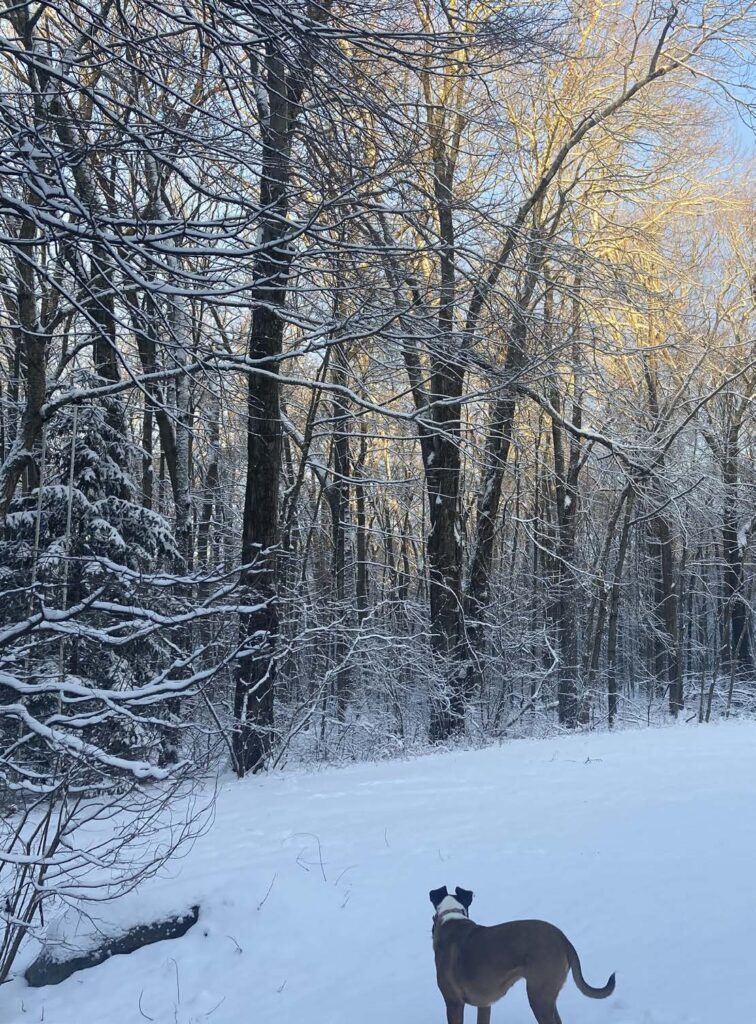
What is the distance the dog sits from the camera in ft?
9.99

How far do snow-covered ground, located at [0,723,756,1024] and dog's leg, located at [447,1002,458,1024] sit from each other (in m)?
0.44

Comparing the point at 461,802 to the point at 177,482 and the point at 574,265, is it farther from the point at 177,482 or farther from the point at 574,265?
the point at 177,482

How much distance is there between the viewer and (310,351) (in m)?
5.49

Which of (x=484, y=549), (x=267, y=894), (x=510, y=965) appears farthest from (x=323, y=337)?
(x=484, y=549)

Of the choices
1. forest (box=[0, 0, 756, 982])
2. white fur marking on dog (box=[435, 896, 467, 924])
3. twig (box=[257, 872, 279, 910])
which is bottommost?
twig (box=[257, 872, 279, 910])

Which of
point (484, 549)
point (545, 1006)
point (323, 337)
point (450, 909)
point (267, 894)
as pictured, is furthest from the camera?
point (484, 549)

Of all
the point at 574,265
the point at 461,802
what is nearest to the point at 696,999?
the point at 461,802

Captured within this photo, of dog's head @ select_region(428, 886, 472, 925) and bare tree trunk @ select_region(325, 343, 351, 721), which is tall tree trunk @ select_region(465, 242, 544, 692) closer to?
bare tree trunk @ select_region(325, 343, 351, 721)

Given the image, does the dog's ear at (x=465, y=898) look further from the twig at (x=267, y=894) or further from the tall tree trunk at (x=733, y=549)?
the tall tree trunk at (x=733, y=549)

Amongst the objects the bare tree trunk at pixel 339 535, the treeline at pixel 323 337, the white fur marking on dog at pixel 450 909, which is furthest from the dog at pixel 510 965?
the bare tree trunk at pixel 339 535

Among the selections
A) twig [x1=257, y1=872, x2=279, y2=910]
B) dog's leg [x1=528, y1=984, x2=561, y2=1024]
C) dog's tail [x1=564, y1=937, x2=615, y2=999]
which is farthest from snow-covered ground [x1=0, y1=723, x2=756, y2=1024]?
dog's leg [x1=528, y1=984, x2=561, y2=1024]

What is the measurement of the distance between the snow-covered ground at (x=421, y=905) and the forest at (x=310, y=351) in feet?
1.98

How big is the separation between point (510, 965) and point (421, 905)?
1958mm

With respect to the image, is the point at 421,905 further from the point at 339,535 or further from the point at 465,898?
the point at 339,535
